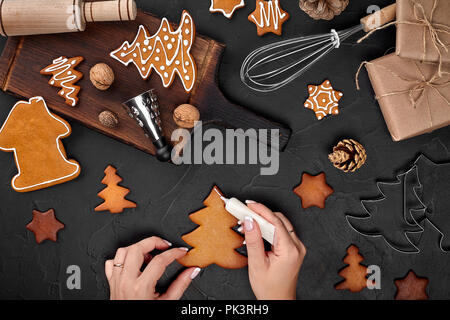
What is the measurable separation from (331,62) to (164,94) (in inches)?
13.9

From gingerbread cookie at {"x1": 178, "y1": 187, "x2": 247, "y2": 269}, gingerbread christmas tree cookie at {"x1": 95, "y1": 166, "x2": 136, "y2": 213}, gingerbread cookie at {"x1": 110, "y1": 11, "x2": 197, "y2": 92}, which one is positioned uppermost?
gingerbread cookie at {"x1": 110, "y1": 11, "x2": 197, "y2": 92}

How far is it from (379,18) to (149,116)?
Answer: 469mm

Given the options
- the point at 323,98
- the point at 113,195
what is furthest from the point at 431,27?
the point at 113,195

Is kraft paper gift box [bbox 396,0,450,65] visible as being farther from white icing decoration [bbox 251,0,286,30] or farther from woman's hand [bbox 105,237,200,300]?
woman's hand [bbox 105,237,200,300]

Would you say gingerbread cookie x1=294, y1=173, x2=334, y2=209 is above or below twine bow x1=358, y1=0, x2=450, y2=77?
below

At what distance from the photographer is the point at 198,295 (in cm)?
73

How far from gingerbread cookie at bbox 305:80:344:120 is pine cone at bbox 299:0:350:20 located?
13 cm

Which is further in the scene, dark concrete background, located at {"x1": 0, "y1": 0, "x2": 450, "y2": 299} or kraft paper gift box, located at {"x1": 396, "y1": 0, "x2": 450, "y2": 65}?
dark concrete background, located at {"x1": 0, "y1": 0, "x2": 450, "y2": 299}

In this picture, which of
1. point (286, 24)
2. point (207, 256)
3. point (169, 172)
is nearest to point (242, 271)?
point (207, 256)

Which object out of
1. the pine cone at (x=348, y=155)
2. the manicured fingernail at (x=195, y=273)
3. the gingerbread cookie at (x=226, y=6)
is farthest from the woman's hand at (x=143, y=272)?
the gingerbread cookie at (x=226, y=6)

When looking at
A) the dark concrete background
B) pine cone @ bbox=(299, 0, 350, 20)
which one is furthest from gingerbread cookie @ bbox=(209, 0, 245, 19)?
pine cone @ bbox=(299, 0, 350, 20)

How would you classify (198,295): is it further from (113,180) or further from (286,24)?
(286,24)

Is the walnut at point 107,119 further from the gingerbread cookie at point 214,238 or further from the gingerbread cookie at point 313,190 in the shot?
the gingerbread cookie at point 313,190

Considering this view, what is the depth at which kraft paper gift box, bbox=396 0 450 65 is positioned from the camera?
2.00 feet
